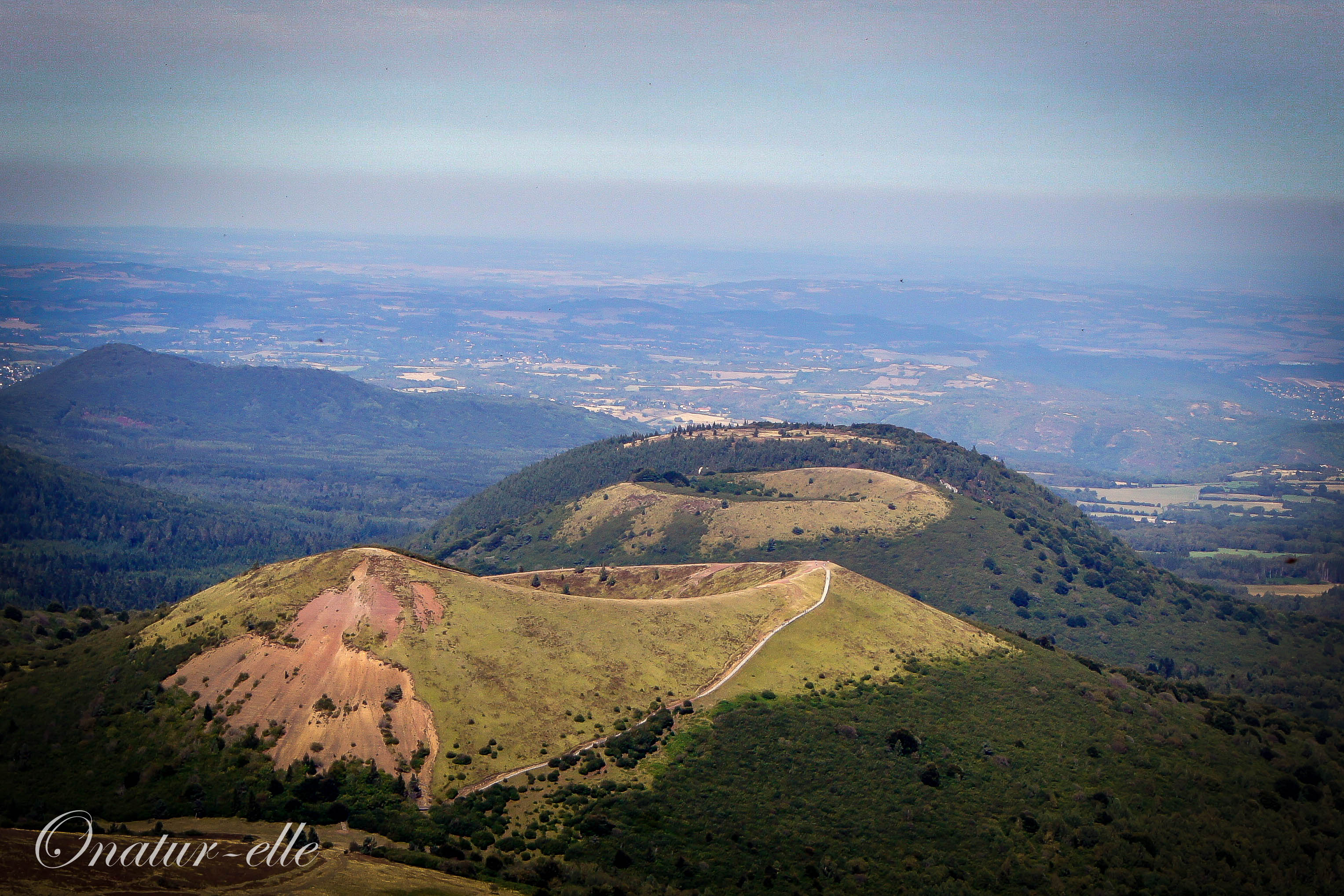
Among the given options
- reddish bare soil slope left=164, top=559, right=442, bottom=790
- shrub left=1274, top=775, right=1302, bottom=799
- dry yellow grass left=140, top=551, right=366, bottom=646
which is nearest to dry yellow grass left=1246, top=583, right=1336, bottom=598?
shrub left=1274, top=775, right=1302, bottom=799

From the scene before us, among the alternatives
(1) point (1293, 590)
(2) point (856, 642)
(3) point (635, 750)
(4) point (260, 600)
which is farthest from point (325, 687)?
(1) point (1293, 590)

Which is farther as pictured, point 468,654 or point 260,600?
point 260,600

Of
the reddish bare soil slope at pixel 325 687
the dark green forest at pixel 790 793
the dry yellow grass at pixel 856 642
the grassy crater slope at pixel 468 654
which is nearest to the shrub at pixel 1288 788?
the dark green forest at pixel 790 793

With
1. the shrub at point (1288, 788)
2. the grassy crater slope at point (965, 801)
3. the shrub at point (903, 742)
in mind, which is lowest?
the shrub at point (1288, 788)

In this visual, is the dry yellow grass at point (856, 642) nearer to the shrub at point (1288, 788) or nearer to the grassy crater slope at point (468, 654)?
the grassy crater slope at point (468, 654)

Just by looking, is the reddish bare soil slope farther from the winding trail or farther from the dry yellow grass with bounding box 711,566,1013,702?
the dry yellow grass with bounding box 711,566,1013,702

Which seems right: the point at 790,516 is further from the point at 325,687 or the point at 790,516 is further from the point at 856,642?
the point at 325,687
